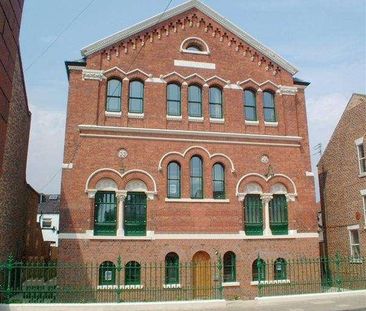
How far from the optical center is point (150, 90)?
2181 centimetres

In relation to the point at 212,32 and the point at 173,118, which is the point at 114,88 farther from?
the point at 212,32

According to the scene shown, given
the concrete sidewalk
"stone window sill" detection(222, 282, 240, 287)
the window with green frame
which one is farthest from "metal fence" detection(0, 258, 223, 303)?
the window with green frame

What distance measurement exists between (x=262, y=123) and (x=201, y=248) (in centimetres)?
772

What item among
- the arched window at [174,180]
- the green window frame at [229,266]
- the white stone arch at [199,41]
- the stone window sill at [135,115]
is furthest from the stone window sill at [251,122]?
the green window frame at [229,266]

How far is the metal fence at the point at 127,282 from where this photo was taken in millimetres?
18266

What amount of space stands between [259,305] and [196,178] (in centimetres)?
725

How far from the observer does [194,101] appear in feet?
73.9

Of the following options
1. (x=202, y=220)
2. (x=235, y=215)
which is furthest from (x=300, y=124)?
(x=202, y=220)

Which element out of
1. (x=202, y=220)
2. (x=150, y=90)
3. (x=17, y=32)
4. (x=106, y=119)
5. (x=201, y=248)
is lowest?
(x=201, y=248)

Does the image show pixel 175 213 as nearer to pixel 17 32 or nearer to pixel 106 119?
pixel 106 119

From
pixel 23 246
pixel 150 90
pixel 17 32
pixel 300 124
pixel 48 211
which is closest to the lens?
pixel 17 32

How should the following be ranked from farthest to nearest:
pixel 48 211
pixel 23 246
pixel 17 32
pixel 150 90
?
pixel 48 211 < pixel 23 246 < pixel 150 90 < pixel 17 32

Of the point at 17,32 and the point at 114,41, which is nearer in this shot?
the point at 17,32

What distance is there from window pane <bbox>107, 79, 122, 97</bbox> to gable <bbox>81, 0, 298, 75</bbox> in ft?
6.17
